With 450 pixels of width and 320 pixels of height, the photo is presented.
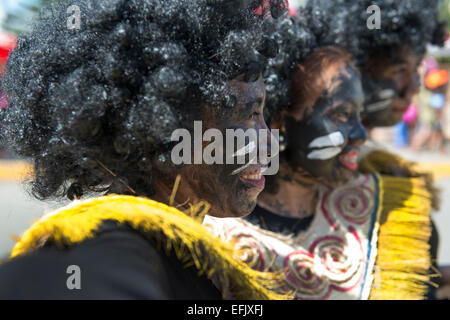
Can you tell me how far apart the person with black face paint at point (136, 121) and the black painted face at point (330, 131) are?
0.71 metres

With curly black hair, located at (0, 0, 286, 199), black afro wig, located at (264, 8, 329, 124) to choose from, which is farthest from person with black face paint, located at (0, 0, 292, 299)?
black afro wig, located at (264, 8, 329, 124)

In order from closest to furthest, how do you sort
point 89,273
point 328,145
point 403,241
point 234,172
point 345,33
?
point 89,273, point 234,172, point 328,145, point 403,241, point 345,33

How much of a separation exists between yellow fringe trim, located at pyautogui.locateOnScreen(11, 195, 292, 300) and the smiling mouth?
→ 0.15 meters

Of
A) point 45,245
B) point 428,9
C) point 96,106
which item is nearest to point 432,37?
point 428,9

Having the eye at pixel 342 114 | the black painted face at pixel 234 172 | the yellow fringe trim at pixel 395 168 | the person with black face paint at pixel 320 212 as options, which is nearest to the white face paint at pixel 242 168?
the black painted face at pixel 234 172

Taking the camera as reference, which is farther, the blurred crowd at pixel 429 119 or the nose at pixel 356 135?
the blurred crowd at pixel 429 119

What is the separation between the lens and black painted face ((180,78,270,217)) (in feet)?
4.02

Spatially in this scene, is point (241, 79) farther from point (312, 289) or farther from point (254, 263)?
point (312, 289)

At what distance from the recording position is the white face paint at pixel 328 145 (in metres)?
1.91

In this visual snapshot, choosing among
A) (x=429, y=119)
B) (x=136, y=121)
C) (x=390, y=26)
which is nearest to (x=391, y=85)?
(x=390, y=26)

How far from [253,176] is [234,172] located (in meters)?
0.07

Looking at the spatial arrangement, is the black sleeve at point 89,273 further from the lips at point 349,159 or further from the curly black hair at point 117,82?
the lips at point 349,159

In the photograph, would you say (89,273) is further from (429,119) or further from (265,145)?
(429,119)

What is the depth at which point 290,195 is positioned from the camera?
6.85 ft
